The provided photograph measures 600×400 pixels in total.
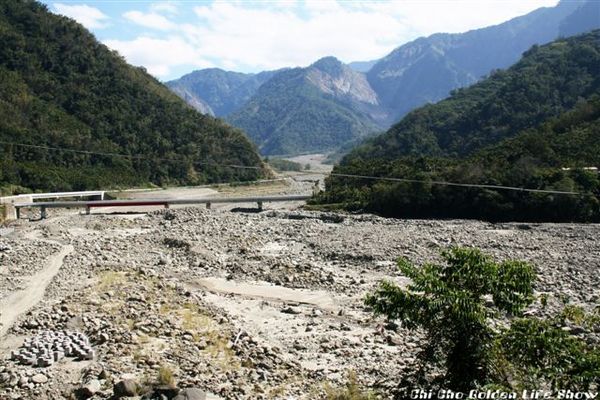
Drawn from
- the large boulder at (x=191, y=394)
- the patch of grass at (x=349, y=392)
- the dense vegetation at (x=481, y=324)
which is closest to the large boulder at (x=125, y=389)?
the large boulder at (x=191, y=394)

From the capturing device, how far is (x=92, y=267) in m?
23.1

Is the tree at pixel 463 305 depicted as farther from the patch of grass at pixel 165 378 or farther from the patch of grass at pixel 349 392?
the patch of grass at pixel 165 378

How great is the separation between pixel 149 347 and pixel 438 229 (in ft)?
87.2

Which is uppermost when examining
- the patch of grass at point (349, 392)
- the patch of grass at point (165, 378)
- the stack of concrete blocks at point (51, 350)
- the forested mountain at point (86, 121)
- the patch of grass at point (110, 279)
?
the forested mountain at point (86, 121)

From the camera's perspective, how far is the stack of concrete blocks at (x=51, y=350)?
43.5 ft

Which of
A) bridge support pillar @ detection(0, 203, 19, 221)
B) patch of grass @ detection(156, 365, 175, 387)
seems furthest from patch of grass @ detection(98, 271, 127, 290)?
bridge support pillar @ detection(0, 203, 19, 221)

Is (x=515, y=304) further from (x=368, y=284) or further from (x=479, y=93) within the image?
(x=479, y=93)

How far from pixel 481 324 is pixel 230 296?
1404 centimetres

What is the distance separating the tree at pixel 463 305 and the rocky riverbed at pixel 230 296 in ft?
6.62

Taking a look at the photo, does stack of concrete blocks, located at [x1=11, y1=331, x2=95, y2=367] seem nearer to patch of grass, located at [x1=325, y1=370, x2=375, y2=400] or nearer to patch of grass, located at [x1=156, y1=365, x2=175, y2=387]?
patch of grass, located at [x1=156, y1=365, x2=175, y2=387]

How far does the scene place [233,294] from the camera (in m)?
21.3

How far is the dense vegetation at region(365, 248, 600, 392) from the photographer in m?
7.60

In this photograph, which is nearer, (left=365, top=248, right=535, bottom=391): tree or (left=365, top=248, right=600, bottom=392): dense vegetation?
(left=365, top=248, right=600, bottom=392): dense vegetation

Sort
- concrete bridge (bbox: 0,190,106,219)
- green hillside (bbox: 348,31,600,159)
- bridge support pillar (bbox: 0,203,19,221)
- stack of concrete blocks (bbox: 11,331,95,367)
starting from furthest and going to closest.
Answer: green hillside (bbox: 348,31,600,159), concrete bridge (bbox: 0,190,106,219), bridge support pillar (bbox: 0,203,19,221), stack of concrete blocks (bbox: 11,331,95,367)
